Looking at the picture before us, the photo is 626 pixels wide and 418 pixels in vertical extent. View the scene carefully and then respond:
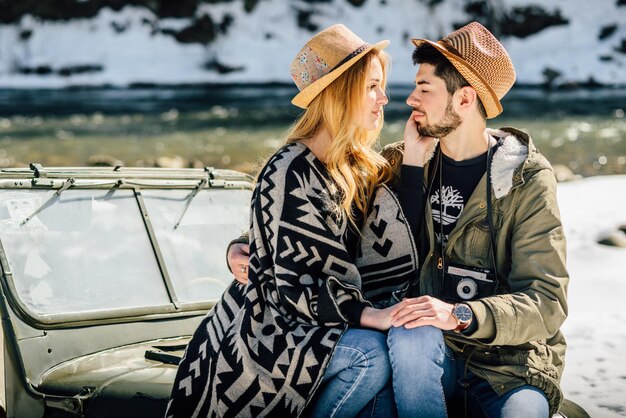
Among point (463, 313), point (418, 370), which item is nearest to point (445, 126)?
point (463, 313)

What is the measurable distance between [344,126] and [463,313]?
2.49 ft

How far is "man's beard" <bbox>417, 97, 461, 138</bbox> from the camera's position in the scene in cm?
310

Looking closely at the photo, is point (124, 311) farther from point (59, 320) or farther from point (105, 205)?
point (105, 205)

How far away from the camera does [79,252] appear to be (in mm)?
3432

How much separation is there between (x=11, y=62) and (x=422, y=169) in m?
37.4

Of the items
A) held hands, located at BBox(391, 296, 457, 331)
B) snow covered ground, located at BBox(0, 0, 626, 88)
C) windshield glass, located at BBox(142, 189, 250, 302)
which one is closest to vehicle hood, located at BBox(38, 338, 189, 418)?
windshield glass, located at BBox(142, 189, 250, 302)

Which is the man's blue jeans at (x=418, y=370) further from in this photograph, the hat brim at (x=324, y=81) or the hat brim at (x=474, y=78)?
the hat brim at (x=474, y=78)

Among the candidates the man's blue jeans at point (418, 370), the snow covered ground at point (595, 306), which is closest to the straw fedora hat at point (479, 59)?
the man's blue jeans at point (418, 370)

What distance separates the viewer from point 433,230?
3.02m

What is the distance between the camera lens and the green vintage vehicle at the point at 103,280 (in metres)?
→ 3.03

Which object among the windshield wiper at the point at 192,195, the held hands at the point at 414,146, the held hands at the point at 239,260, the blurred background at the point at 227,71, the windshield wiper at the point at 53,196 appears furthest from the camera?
the blurred background at the point at 227,71

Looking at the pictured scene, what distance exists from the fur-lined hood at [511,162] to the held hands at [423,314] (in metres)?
0.53

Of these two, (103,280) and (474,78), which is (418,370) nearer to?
(474,78)

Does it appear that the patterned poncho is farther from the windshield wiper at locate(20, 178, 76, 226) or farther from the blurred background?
the blurred background
